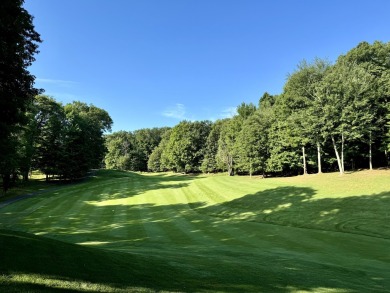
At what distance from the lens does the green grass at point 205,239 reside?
624cm

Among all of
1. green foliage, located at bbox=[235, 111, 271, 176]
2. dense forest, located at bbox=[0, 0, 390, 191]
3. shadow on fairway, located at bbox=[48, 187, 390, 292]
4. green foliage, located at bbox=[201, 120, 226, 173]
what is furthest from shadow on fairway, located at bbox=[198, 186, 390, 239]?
green foliage, located at bbox=[201, 120, 226, 173]

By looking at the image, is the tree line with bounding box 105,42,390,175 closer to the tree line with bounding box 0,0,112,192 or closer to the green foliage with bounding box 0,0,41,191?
the tree line with bounding box 0,0,112,192

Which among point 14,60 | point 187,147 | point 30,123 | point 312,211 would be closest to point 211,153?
point 187,147

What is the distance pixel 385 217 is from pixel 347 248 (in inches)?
319

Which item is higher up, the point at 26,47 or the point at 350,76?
the point at 350,76

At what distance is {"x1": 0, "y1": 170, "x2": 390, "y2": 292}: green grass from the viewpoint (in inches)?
246

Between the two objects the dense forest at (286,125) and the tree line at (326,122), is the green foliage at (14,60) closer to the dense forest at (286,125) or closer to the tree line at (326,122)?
the dense forest at (286,125)

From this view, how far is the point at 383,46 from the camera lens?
45.8 m

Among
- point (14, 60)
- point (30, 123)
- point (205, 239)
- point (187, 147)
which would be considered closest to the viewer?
point (14, 60)

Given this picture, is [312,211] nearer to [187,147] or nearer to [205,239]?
[205,239]

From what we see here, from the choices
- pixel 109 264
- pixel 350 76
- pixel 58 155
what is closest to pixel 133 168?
pixel 58 155

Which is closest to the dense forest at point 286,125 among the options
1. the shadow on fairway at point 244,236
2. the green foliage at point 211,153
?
the green foliage at point 211,153

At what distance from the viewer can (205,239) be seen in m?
15.7

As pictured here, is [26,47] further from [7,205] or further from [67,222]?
[7,205]
